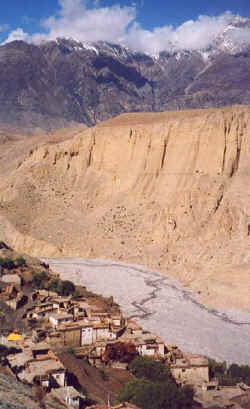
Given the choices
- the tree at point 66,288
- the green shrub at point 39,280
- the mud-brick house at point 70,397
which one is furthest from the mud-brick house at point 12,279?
the mud-brick house at point 70,397

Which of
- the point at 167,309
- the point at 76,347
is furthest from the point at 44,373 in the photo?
the point at 167,309

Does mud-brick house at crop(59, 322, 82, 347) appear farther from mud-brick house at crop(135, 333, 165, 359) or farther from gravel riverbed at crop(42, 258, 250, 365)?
gravel riverbed at crop(42, 258, 250, 365)

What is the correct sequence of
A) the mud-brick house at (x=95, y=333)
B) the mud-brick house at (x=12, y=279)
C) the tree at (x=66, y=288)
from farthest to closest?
the tree at (x=66, y=288)
the mud-brick house at (x=12, y=279)
the mud-brick house at (x=95, y=333)

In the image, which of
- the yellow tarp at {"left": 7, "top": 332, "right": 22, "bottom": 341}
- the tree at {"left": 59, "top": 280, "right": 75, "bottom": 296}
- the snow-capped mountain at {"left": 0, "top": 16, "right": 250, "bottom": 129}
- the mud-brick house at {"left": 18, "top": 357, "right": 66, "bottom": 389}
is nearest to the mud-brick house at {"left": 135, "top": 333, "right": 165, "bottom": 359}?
the yellow tarp at {"left": 7, "top": 332, "right": 22, "bottom": 341}

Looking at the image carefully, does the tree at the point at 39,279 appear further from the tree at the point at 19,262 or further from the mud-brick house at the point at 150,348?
the mud-brick house at the point at 150,348

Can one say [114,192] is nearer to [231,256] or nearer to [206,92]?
[231,256]

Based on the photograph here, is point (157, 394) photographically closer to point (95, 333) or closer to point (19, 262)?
point (95, 333)

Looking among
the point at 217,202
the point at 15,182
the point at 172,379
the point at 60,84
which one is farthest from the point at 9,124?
the point at 172,379
